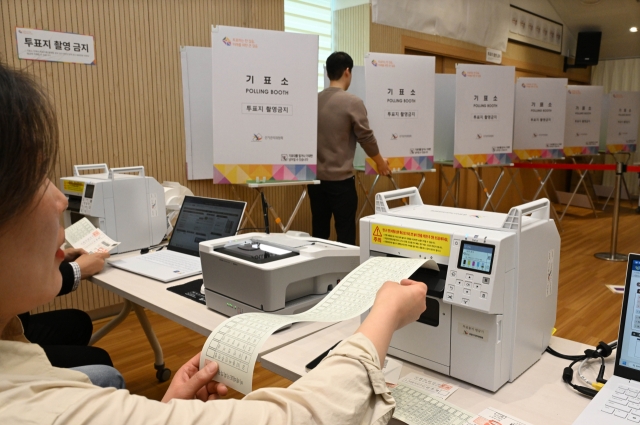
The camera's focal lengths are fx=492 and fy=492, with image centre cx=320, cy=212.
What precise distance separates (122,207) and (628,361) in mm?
2107

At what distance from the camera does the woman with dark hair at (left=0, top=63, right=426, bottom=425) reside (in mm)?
512

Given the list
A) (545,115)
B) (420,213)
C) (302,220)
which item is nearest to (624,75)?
(545,115)

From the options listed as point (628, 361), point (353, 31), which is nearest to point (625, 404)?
point (628, 361)

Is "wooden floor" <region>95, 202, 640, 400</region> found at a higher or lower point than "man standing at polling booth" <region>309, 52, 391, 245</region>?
lower

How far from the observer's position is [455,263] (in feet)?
3.52

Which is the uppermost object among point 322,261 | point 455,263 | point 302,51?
point 302,51

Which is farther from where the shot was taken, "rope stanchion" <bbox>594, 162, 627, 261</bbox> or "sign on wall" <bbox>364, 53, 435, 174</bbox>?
"rope stanchion" <bbox>594, 162, 627, 261</bbox>

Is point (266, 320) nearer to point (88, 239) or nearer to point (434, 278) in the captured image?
point (434, 278)

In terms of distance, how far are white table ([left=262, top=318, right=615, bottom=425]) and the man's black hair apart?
8.55 ft

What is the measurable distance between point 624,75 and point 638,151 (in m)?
1.38

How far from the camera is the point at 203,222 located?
2.13 m

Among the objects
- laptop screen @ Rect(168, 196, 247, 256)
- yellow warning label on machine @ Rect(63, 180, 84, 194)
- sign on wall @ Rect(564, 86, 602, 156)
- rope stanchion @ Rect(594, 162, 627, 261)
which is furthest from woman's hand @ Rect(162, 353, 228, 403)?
sign on wall @ Rect(564, 86, 602, 156)

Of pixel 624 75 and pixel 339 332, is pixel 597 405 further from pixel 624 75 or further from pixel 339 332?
pixel 624 75

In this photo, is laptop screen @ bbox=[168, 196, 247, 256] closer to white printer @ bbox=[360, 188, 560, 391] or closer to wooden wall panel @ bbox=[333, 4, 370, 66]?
white printer @ bbox=[360, 188, 560, 391]
